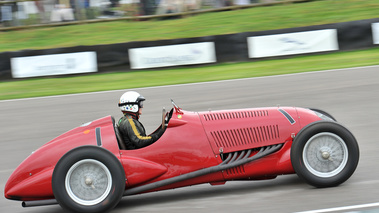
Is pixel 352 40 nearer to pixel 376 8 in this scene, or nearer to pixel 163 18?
pixel 376 8

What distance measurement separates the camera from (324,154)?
19.5ft

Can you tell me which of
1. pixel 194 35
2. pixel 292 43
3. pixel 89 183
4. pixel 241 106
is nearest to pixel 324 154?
pixel 89 183

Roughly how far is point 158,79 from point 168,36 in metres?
5.85

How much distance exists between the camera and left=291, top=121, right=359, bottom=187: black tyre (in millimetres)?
5871

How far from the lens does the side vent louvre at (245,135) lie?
6070 mm

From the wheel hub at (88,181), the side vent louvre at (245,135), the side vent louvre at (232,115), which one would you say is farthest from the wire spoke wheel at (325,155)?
the wheel hub at (88,181)

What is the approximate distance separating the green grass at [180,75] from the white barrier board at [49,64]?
0.24 meters

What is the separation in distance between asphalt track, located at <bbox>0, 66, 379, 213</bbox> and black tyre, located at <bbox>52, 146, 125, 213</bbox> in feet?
1.38

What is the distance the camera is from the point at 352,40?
16.5 metres

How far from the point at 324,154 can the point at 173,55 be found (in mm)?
10870

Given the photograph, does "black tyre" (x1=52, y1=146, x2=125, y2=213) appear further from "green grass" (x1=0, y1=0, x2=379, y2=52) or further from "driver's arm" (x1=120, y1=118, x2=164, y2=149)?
"green grass" (x1=0, y1=0, x2=379, y2=52)

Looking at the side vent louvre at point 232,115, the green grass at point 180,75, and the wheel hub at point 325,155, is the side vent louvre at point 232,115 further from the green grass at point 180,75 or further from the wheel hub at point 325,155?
the green grass at point 180,75

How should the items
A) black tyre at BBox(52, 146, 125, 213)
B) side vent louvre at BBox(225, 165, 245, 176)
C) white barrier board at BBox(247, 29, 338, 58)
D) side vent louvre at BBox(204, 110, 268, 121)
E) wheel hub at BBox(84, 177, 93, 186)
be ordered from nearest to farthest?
black tyre at BBox(52, 146, 125, 213), wheel hub at BBox(84, 177, 93, 186), side vent louvre at BBox(225, 165, 245, 176), side vent louvre at BBox(204, 110, 268, 121), white barrier board at BBox(247, 29, 338, 58)

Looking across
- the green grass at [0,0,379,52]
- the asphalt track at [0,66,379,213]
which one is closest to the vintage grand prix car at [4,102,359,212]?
the asphalt track at [0,66,379,213]
